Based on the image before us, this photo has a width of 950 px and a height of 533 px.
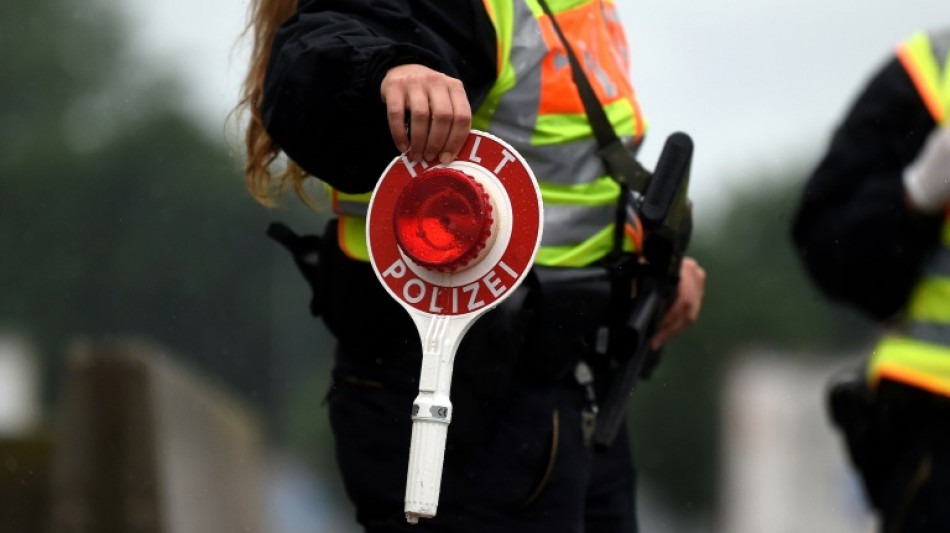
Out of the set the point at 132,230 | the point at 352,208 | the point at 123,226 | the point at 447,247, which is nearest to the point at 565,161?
the point at 352,208

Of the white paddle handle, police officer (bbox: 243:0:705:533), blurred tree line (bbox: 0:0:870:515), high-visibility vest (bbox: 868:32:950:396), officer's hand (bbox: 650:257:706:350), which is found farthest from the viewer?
blurred tree line (bbox: 0:0:870:515)

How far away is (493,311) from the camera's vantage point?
8.14ft

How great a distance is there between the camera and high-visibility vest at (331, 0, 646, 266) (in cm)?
Answer: 259

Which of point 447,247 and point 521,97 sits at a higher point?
point 521,97

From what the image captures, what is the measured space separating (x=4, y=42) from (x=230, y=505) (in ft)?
66.2

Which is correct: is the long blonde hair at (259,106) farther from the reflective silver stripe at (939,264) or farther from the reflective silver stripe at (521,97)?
the reflective silver stripe at (939,264)

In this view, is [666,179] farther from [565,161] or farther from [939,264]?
[939,264]

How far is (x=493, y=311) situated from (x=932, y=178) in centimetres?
85

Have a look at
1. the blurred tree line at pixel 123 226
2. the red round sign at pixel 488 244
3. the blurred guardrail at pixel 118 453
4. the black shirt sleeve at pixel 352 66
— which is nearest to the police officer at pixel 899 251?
the black shirt sleeve at pixel 352 66

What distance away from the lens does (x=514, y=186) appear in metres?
2.14

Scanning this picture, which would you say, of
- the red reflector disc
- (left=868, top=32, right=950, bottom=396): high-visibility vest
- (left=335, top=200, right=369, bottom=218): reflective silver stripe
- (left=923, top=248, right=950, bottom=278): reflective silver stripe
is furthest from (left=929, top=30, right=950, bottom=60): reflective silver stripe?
the red reflector disc

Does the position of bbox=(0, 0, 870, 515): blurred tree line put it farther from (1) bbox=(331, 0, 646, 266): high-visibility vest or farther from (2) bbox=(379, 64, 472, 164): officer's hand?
(2) bbox=(379, 64, 472, 164): officer's hand

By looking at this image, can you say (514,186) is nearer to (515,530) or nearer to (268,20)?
(515,530)

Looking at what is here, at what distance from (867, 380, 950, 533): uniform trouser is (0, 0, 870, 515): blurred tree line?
7.67 m
